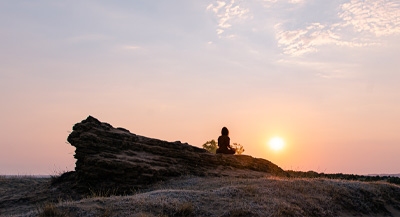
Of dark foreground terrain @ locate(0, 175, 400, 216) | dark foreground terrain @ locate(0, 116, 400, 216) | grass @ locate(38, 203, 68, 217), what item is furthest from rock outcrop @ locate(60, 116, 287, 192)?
grass @ locate(38, 203, 68, 217)

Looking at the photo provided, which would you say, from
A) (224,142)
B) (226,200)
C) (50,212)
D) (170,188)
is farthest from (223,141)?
(50,212)

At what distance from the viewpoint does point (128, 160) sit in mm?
20422

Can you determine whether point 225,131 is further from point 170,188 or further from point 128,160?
point 170,188

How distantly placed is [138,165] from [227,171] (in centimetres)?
625

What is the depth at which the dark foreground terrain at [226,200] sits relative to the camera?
12.5 m

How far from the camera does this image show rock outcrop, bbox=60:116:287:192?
19.8 meters

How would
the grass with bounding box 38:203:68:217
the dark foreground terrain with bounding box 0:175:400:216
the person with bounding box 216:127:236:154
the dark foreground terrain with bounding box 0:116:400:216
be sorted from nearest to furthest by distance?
the grass with bounding box 38:203:68:217
the dark foreground terrain with bounding box 0:175:400:216
the dark foreground terrain with bounding box 0:116:400:216
the person with bounding box 216:127:236:154

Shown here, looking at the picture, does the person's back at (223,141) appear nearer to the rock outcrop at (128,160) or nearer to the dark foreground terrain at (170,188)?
the dark foreground terrain at (170,188)

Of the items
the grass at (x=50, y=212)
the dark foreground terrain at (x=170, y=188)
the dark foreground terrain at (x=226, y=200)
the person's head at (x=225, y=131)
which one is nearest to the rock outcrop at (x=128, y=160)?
the dark foreground terrain at (x=170, y=188)

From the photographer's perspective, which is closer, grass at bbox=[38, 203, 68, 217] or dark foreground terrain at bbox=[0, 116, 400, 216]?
grass at bbox=[38, 203, 68, 217]

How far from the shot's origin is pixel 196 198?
13.9m

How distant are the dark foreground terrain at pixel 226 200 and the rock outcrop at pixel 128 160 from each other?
36.8 inches

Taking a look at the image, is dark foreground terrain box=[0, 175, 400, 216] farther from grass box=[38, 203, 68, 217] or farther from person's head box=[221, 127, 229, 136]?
person's head box=[221, 127, 229, 136]

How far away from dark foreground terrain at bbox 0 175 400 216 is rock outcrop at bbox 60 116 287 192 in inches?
36.8
